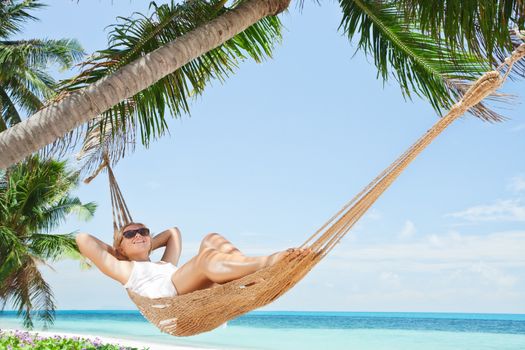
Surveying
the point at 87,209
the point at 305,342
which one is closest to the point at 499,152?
the point at 305,342

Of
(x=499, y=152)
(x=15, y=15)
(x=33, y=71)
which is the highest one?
(x=15, y=15)

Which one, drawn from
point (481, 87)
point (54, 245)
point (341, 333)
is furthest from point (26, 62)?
point (341, 333)

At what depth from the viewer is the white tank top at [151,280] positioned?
2.56 metres

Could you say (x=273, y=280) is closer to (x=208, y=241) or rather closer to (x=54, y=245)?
(x=208, y=241)

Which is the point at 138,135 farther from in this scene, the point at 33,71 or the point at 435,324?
the point at 435,324

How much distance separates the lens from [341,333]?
2527 cm

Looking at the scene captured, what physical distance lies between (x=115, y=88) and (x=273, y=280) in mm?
1310

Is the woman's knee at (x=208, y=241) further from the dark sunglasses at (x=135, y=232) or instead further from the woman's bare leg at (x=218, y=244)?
the dark sunglasses at (x=135, y=232)

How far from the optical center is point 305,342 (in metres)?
22.8

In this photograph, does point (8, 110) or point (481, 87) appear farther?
point (8, 110)

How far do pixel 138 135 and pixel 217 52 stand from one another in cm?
73

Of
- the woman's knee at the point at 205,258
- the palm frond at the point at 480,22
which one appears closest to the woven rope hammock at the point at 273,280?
the woman's knee at the point at 205,258

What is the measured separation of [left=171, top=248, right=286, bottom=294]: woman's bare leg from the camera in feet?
7.15

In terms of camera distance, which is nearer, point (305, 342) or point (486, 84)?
point (486, 84)
